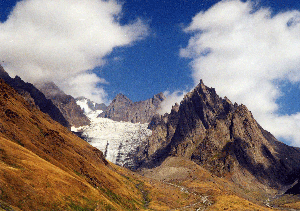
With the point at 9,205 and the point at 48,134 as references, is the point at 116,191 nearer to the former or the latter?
the point at 48,134

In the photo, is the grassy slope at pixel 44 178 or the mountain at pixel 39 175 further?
the grassy slope at pixel 44 178

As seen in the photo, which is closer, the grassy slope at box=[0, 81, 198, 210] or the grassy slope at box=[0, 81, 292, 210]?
the grassy slope at box=[0, 81, 198, 210]

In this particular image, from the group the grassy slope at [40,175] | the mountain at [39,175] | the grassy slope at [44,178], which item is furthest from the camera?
the grassy slope at [44,178]

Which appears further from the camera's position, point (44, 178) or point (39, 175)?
point (44, 178)

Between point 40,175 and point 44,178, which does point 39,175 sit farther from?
point 44,178

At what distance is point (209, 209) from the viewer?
132 m

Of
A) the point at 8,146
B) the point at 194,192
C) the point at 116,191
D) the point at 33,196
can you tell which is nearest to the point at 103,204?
the point at 33,196

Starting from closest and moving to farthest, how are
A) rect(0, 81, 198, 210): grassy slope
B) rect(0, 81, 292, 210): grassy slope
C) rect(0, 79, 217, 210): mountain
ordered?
1. rect(0, 79, 217, 210): mountain
2. rect(0, 81, 198, 210): grassy slope
3. rect(0, 81, 292, 210): grassy slope

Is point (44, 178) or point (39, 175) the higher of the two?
point (39, 175)

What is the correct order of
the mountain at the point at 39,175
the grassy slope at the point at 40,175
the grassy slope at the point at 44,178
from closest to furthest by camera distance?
the mountain at the point at 39,175
the grassy slope at the point at 40,175
the grassy slope at the point at 44,178

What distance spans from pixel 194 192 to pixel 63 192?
486 feet

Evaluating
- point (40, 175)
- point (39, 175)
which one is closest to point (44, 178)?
point (40, 175)

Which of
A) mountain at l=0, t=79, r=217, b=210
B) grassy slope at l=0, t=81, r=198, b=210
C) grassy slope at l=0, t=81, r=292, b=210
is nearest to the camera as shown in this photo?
mountain at l=0, t=79, r=217, b=210

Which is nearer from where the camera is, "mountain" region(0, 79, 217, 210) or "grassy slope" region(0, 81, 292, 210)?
"mountain" region(0, 79, 217, 210)
